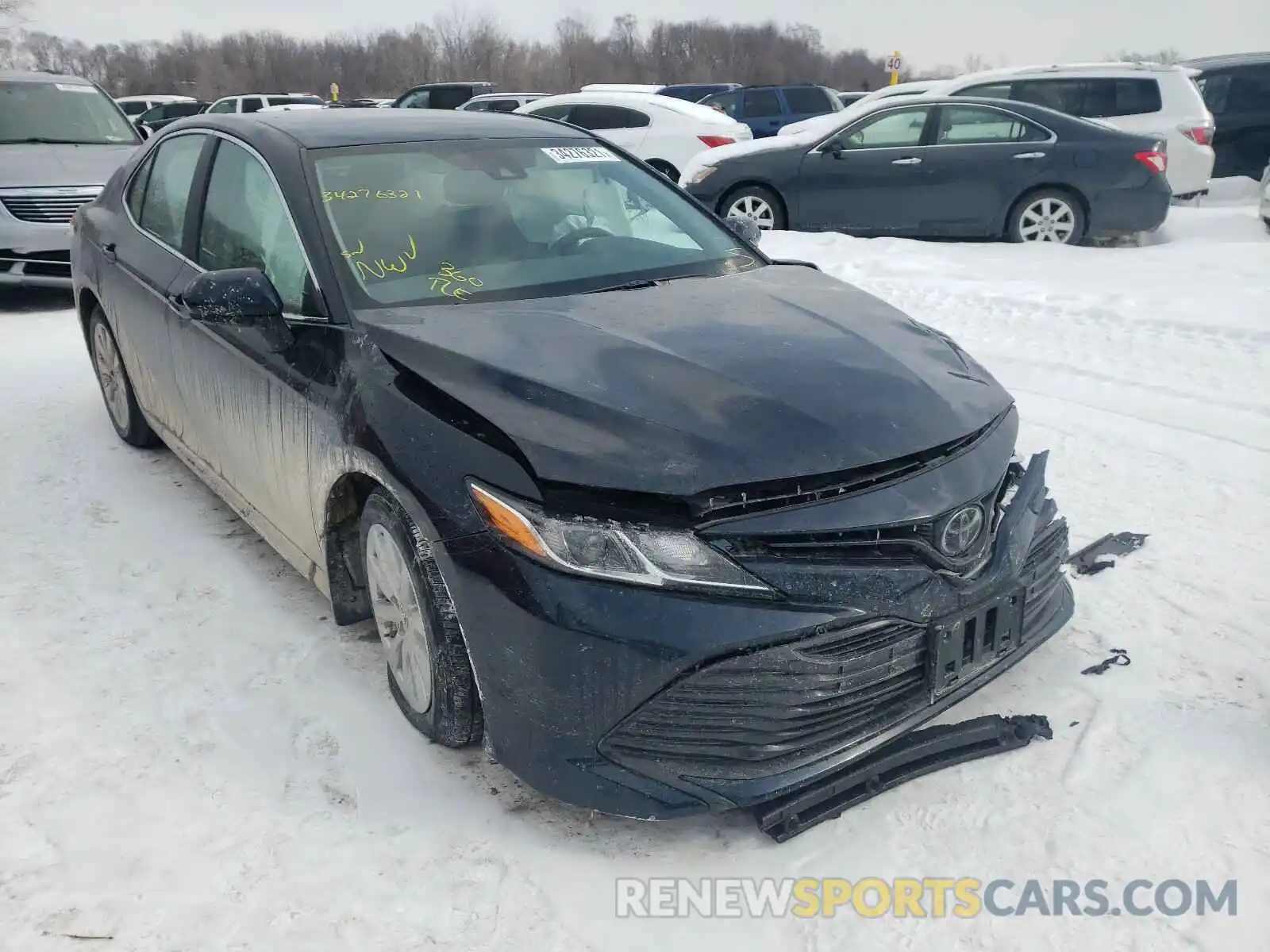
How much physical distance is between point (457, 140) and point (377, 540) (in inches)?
60.9

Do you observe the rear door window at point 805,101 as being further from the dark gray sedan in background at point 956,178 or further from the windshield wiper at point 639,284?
the windshield wiper at point 639,284

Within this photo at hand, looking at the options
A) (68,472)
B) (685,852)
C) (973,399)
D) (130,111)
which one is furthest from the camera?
(130,111)

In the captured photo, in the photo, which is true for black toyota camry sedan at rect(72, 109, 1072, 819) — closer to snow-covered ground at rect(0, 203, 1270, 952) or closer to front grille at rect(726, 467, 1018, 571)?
front grille at rect(726, 467, 1018, 571)

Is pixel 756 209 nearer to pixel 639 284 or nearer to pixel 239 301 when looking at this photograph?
pixel 639 284

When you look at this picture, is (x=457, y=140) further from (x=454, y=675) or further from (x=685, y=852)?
(x=685, y=852)

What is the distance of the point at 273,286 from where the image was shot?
316 cm

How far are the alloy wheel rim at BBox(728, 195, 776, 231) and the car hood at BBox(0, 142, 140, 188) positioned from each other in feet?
17.8

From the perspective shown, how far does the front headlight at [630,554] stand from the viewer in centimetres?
220

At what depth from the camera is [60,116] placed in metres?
9.30

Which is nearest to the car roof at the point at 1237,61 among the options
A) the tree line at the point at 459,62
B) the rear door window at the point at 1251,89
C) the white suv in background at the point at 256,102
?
the rear door window at the point at 1251,89

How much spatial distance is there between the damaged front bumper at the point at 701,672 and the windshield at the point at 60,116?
8.69 meters

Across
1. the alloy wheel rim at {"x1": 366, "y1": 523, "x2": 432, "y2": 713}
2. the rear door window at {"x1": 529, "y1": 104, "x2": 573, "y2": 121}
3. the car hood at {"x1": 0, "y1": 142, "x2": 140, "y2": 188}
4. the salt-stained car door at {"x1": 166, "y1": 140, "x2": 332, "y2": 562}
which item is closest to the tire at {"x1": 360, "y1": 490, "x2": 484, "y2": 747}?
the alloy wheel rim at {"x1": 366, "y1": 523, "x2": 432, "y2": 713}

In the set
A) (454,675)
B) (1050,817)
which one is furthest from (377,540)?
(1050,817)

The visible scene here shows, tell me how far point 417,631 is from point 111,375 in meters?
3.20
